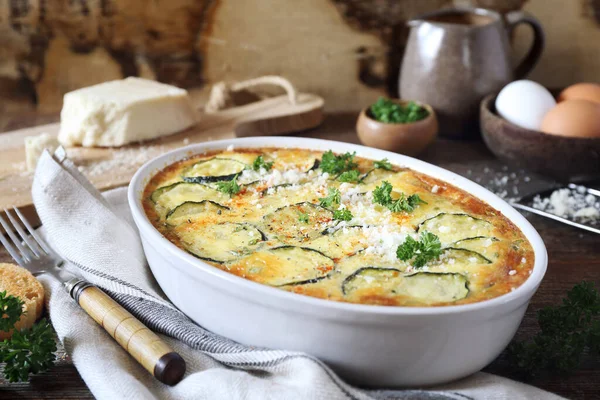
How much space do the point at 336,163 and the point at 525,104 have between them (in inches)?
42.5

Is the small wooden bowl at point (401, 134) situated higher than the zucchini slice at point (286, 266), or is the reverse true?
the zucchini slice at point (286, 266)

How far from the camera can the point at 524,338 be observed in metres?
1.98

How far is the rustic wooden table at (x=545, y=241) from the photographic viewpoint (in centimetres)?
180

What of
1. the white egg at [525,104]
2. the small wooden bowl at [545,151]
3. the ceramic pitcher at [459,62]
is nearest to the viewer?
the small wooden bowl at [545,151]

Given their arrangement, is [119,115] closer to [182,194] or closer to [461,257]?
[182,194]

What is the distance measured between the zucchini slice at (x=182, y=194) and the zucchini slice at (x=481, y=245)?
2.49ft

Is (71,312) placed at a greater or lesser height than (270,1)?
lesser

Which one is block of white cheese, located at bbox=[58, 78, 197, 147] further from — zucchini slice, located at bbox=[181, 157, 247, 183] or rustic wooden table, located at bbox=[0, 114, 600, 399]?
zucchini slice, located at bbox=[181, 157, 247, 183]

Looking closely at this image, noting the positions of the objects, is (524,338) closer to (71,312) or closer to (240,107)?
(71,312)

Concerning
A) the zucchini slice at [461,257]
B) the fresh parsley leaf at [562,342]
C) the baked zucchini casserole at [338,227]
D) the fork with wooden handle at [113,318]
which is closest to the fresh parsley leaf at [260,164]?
the baked zucchini casserole at [338,227]

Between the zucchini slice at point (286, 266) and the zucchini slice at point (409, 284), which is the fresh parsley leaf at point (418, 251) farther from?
the zucchini slice at point (286, 266)

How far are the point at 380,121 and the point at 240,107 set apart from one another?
2.70ft

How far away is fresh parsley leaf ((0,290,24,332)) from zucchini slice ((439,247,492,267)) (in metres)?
1.11

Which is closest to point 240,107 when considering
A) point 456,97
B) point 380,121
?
point 380,121
